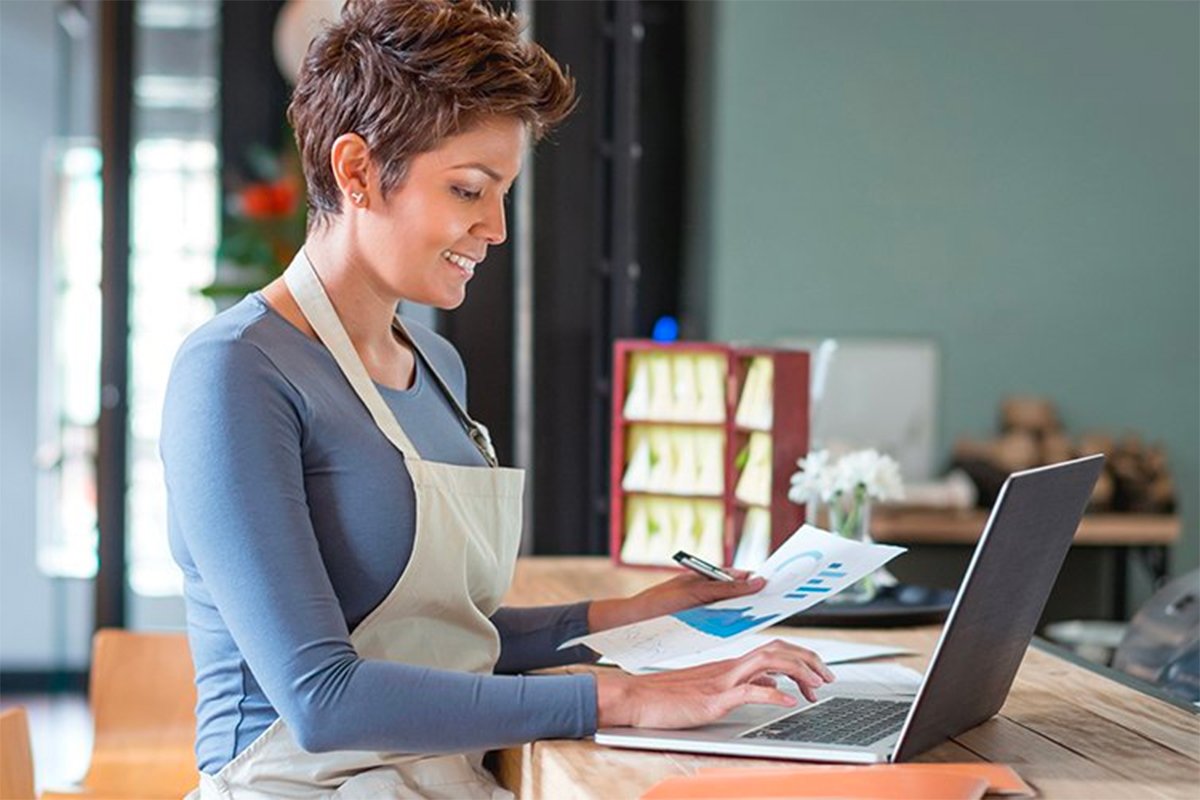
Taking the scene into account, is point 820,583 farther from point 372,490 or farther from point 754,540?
point 754,540

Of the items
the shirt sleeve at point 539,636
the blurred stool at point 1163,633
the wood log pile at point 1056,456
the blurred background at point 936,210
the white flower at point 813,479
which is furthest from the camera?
the blurred background at point 936,210

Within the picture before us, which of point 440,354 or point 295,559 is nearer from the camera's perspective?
point 295,559

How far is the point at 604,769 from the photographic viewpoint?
1.49 m

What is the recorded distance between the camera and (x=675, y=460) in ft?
9.69

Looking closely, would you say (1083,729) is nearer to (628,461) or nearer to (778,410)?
(778,410)

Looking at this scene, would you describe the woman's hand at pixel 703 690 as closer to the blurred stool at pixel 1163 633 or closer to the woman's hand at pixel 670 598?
the woman's hand at pixel 670 598

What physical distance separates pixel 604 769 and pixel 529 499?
2536 mm

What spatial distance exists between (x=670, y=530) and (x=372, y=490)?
129cm

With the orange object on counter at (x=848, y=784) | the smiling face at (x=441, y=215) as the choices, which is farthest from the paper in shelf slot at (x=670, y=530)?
the orange object on counter at (x=848, y=784)

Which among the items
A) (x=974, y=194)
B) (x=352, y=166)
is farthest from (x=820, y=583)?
(x=974, y=194)

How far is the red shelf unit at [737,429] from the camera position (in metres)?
2.78

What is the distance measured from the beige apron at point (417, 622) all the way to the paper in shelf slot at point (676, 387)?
1.05m

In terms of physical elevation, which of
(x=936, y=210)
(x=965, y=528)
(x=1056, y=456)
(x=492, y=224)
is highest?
(x=936, y=210)

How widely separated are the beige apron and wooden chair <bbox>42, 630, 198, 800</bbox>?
2.84 feet
